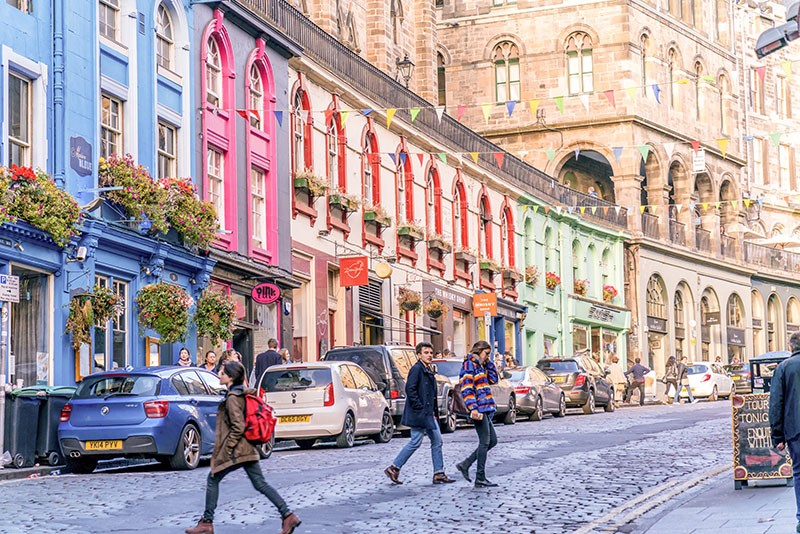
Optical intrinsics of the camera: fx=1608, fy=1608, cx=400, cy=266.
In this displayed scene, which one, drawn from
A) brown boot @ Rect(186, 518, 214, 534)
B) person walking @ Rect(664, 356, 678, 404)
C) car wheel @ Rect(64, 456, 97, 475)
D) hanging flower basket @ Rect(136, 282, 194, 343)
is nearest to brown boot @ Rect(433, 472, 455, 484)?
car wheel @ Rect(64, 456, 97, 475)

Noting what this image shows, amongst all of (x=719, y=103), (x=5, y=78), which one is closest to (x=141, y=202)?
(x=5, y=78)

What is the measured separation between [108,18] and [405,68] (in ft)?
71.1

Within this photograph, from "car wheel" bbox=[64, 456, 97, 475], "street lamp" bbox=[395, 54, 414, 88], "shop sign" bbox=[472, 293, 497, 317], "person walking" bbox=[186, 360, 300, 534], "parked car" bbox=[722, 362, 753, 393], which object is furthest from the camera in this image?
"parked car" bbox=[722, 362, 753, 393]

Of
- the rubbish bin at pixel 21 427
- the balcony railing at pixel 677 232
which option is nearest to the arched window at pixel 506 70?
the balcony railing at pixel 677 232

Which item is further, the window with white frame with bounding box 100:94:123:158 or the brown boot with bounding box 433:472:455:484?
the window with white frame with bounding box 100:94:123:158

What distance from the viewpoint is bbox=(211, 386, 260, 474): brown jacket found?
13406 millimetres

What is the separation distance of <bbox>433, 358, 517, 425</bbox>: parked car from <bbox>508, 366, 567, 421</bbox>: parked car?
2.13ft

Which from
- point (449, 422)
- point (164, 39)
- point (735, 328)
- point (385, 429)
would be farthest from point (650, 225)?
point (385, 429)

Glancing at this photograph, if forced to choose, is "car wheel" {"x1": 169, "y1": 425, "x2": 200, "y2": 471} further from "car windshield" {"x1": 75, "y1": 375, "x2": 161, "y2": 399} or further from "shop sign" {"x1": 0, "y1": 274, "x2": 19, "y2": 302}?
"shop sign" {"x1": 0, "y1": 274, "x2": 19, "y2": 302}

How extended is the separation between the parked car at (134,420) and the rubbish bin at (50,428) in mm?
556

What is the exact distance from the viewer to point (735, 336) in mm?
77000

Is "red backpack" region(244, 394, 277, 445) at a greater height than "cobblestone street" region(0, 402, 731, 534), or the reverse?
"red backpack" region(244, 394, 277, 445)

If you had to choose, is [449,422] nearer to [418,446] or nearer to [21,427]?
[21,427]

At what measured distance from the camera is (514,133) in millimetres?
67875
